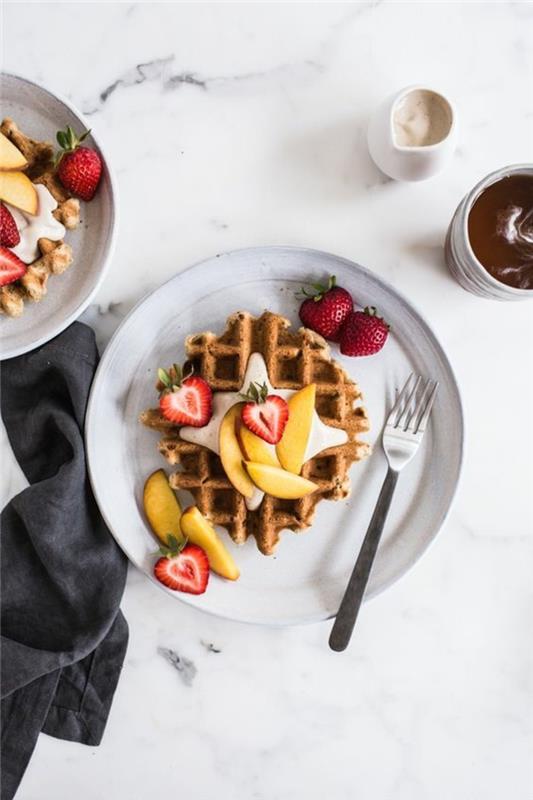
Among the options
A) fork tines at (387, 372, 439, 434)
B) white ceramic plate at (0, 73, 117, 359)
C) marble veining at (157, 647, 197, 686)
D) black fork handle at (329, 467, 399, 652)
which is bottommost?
marble veining at (157, 647, 197, 686)

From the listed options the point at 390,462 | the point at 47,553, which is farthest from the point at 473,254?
the point at 47,553

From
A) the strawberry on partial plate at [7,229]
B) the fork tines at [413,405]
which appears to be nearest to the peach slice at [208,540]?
the fork tines at [413,405]

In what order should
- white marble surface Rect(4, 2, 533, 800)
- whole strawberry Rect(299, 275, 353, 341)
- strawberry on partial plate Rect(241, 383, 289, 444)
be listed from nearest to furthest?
strawberry on partial plate Rect(241, 383, 289, 444) → whole strawberry Rect(299, 275, 353, 341) → white marble surface Rect(4, 2, 533, 800)

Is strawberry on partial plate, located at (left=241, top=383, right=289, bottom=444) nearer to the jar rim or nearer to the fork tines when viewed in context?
the fork tines

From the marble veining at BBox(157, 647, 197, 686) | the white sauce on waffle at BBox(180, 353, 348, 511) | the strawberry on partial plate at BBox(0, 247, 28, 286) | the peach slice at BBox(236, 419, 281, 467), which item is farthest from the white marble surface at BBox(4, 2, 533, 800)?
the peach slice at BBox(236, 419, 281, 467)

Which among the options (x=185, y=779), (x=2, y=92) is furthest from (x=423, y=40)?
(x=185, y=779)

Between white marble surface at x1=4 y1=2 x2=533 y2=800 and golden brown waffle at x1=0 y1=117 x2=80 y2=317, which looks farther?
white marble surface at x1=4 y1=2 x2=533 y2=800

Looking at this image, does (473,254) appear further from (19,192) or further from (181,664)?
(181,664)
